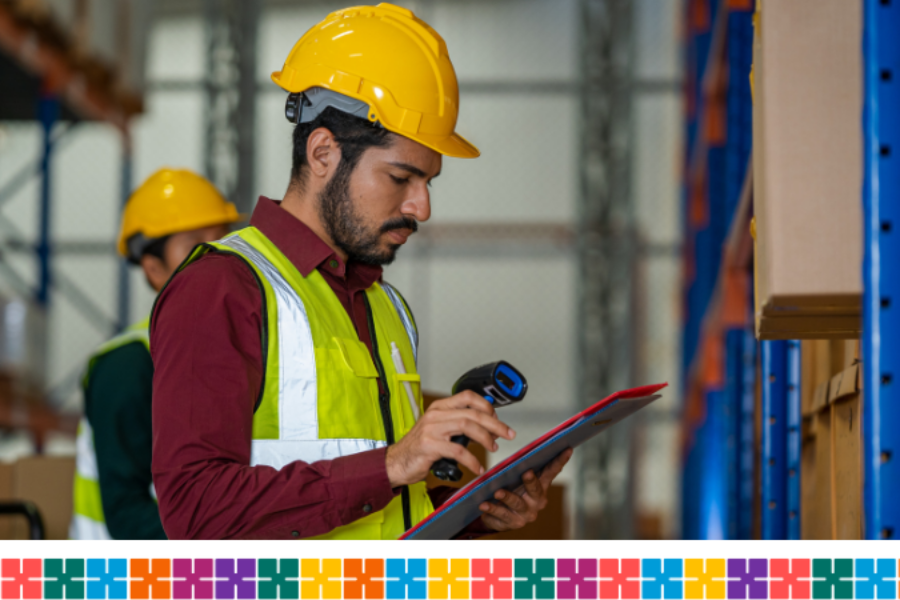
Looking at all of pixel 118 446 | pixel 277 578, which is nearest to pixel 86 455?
pixel 118 446

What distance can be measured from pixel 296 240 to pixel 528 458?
71cm

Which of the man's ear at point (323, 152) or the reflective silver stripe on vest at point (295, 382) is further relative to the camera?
the man's ear at point (323, 152)

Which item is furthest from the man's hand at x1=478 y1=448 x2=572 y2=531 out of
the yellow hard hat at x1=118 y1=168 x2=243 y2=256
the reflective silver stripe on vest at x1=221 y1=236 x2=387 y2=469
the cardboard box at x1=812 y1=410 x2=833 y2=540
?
the yellow hard hat at x1=118 y1=168 x2=243 y2=256

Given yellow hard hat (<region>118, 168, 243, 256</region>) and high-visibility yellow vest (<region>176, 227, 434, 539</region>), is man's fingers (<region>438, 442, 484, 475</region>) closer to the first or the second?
high-visibility yellow vest (<region>176, 227, 434, 539</region>)

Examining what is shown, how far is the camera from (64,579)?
1179 mm

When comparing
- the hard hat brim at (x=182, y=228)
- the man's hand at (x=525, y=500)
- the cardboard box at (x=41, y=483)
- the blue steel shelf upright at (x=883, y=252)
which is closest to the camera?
the blue steel shelf upright at (x=883, y=252)

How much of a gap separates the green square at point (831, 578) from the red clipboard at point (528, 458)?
471 mm

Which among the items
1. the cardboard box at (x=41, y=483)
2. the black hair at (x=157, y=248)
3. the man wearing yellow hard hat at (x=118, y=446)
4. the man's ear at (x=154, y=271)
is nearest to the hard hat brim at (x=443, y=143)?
the man wearing yellow hard hat at (x=118, y=446)

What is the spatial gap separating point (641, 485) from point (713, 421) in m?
5.02

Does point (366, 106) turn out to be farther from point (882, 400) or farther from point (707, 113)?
point (707, 113)

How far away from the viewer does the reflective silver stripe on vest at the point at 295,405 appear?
1.89 meters

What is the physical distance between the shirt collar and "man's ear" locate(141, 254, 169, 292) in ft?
5.58

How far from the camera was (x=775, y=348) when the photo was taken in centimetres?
329

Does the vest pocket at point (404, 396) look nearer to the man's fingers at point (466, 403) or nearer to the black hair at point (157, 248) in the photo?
the man's fingers at point (466, 403)
